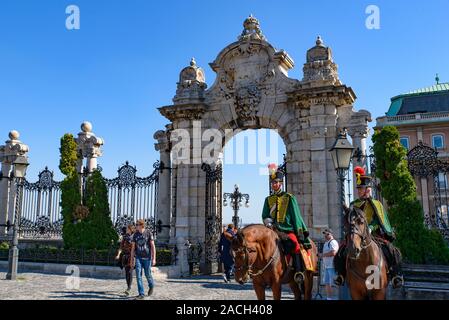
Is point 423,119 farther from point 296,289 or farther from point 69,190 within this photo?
point 296,289

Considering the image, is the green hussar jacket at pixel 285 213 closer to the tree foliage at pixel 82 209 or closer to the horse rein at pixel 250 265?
the horse rein at pixel 250 265

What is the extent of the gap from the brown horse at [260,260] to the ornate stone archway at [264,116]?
778 cm

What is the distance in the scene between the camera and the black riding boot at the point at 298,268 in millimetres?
6918

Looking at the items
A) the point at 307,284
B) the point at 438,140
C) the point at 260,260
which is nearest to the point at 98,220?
the point at 307,284

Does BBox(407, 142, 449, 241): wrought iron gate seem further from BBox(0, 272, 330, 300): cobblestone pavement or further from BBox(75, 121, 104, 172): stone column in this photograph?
BBox(75, 121, 104, 172): stone column

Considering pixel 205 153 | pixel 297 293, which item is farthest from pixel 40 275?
pixel 297 293

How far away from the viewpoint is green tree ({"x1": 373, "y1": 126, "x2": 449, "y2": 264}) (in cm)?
1206

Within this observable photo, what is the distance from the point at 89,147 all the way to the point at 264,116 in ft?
26.2

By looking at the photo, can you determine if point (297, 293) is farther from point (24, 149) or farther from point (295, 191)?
point (24, 149)

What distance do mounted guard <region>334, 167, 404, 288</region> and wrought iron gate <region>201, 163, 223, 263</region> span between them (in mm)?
9547

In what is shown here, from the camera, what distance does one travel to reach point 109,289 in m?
11.6

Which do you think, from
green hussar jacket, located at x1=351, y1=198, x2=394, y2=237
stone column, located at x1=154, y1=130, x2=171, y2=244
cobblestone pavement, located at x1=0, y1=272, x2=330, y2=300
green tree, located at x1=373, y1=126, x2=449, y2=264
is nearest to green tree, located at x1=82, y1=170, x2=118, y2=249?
stone column, located at x1=154, y1=130, x2=171, y2=244

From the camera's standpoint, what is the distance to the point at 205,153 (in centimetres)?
1683
